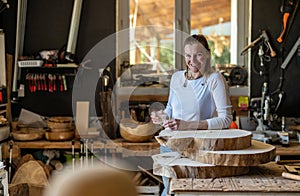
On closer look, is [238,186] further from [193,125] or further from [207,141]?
[193,125]

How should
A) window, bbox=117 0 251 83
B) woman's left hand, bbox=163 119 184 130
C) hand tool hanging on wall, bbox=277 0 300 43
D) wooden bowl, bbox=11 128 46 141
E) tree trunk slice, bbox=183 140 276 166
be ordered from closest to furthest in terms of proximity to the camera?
tree trunk slice, bbox=183 140 276 166, woman's left hand, bbox=163 119 184 130, wooden bowl, bbox=11 128 46 141, hand tool hanging on wall, bbox=277 0 300 43, window, bbox=117 0 251 83

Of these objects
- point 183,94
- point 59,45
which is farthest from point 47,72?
point 183,94

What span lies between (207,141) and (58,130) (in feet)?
6.13

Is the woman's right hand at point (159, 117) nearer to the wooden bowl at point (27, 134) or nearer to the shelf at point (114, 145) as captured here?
the shelf at point (114, 145)

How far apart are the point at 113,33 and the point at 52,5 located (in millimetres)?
632

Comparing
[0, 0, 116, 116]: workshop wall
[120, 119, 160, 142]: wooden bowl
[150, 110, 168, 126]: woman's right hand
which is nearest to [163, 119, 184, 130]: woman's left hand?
[150, 110, 168, 126]: woman's right hand

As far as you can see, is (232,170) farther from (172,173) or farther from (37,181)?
(37,181)

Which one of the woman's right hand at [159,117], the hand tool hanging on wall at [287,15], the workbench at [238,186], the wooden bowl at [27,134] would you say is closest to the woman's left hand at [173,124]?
the woman's right hand at [159,117]

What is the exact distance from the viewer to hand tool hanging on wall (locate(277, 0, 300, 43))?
3545mm

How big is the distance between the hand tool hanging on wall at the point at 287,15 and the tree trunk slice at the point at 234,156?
1.95m

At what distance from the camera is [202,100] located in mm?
2287

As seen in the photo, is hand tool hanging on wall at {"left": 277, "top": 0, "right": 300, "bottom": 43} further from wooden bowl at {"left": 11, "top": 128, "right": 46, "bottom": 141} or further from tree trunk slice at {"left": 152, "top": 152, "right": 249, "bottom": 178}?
wooden bowl at {"left": 11, "top": 128, "right": 46, "bottom": 141}

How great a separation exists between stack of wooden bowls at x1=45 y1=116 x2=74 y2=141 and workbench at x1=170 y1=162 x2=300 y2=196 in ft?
5.92

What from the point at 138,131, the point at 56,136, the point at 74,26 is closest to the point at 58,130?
the point at 56,136
